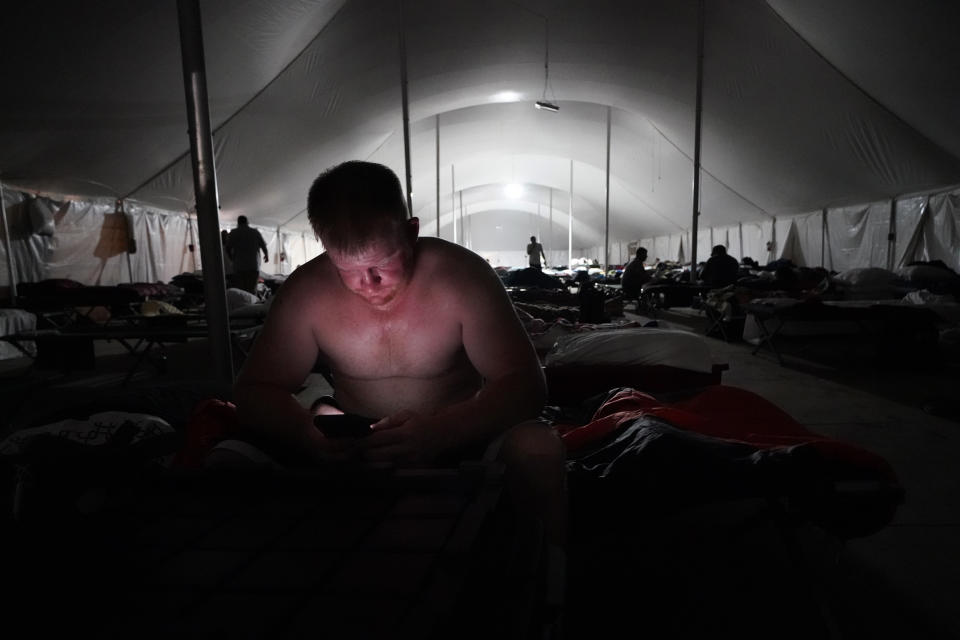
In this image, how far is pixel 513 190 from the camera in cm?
2953

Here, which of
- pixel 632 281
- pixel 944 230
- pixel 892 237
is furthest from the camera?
pixel 632 281

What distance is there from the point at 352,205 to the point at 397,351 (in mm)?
450

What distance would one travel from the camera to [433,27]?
28.6 ft

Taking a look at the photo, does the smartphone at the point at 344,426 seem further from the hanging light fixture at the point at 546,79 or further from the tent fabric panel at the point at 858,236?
the tent fabric panel at the point at 858,236

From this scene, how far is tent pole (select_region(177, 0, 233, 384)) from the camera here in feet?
A: 9.87

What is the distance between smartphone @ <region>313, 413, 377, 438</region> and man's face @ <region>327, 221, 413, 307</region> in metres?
0.34

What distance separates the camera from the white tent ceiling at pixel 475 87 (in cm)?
583

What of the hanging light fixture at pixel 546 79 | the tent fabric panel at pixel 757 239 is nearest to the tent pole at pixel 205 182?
the hanging light fixture at pixel 546 79

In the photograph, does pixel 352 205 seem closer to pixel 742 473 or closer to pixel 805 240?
pixel 742 473

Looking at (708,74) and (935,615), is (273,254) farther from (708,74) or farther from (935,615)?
(935,615)

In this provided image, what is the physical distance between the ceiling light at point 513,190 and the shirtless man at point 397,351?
26.6 m

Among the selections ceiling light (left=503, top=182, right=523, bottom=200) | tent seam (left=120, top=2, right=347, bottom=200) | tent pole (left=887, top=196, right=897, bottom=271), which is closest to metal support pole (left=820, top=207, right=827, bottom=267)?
tent pole (left=887, top=196, right=897, bottom=271)

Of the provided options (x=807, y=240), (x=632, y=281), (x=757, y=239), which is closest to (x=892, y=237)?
(x=807, y=240)

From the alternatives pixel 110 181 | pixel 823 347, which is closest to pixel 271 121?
pixel 110 181
